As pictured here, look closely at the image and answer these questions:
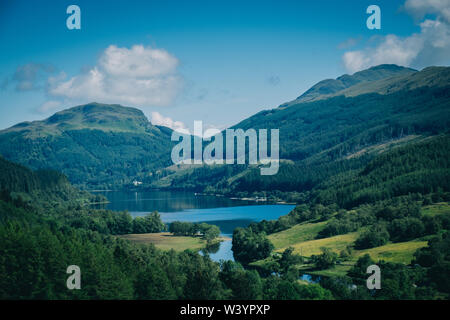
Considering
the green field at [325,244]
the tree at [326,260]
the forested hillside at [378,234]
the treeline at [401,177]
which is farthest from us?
the treeline at [401,177]

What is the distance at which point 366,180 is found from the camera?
165m

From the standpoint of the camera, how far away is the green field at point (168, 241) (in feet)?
388

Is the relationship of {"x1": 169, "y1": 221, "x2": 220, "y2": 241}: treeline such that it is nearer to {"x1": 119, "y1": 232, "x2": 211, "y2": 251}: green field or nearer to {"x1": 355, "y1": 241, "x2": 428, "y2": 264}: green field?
{"x1": 119, "y1": 232, "x2": 211, "y2": 251}: green field

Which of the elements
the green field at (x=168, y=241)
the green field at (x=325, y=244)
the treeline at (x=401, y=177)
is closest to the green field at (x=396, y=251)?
the green field at (x=325, y=244)

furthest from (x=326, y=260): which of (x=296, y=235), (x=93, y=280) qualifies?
(x=93, y=280)

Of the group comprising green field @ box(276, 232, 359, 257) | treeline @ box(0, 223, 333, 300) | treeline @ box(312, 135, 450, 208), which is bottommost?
green field @ box(276, 232, 359, 257)

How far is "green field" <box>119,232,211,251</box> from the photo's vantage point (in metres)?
118

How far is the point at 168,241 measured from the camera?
126 meters

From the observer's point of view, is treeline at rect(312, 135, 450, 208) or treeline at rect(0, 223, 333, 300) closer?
treeline at rect(0, 223, 333, 300)

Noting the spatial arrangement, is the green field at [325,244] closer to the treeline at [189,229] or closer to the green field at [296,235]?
the green field at [296,235]

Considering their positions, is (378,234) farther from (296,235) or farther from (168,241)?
(168,241)

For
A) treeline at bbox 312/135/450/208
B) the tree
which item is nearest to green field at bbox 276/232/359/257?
the tree
